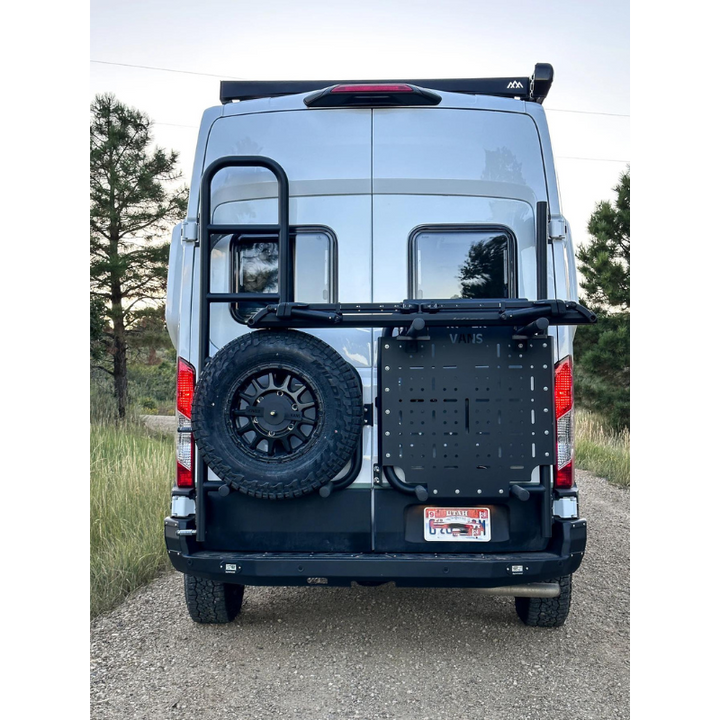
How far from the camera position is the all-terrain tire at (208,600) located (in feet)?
12.9

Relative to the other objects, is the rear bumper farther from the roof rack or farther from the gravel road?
the roof rack

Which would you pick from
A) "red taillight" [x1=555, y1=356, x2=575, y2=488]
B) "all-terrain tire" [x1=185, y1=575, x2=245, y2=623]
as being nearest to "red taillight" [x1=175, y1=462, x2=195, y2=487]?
"all-terrain tire" [x1=185, y1=575, x2=245, y2=623]

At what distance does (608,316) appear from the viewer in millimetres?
17641

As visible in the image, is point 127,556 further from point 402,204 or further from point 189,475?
Result: point 402,204

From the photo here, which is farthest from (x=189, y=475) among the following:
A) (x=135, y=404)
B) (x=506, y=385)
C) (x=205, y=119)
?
A: (x=135, y=404)

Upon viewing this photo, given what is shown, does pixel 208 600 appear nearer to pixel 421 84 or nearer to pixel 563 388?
pixel 563 388

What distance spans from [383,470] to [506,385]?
73 cm

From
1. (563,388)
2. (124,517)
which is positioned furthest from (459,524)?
(124,517)

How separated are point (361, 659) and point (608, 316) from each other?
15692mm

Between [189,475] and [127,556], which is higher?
[189,475]

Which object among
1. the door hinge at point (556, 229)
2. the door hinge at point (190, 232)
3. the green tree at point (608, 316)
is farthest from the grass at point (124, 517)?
the green tree at point (608, 316)

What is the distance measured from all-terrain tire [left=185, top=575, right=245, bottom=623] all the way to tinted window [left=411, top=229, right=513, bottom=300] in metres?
2.06

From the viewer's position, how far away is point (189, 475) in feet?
11.4

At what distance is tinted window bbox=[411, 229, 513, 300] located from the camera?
3512 millimetres
